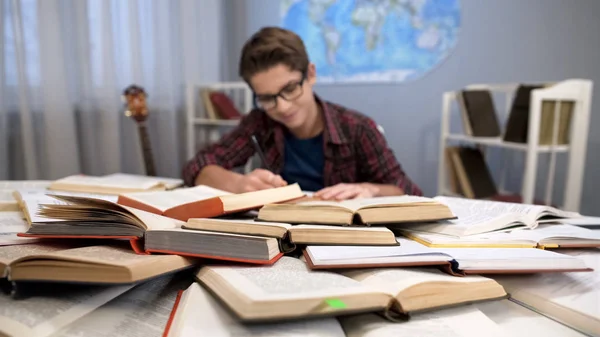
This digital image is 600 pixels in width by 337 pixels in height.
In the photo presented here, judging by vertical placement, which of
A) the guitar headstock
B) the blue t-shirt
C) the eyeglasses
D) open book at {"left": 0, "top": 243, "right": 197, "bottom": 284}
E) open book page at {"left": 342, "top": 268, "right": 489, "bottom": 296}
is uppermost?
the eyeglasses

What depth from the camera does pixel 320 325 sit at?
370mm

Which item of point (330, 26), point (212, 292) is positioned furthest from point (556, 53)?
point (212, 292)

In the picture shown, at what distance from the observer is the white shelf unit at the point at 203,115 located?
234cm

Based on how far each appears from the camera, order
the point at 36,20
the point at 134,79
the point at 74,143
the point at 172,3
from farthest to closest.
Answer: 1. the point at 172,3
2. the point at 134,79
3. the point at 74,143
4. the point at 36,20

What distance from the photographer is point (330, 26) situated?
2490 millimetres

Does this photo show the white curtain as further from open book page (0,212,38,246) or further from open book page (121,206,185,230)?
open book page (121,206,185,230)

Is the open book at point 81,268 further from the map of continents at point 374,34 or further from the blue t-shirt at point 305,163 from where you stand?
the map of continents at point 374,34

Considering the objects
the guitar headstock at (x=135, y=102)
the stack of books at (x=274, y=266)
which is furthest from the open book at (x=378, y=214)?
the guitar headstock at (x=135, y=102)

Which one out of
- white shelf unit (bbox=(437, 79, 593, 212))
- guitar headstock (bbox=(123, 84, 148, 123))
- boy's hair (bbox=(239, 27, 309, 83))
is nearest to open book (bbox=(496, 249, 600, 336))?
boy's hair (bbox=(239, 27, 309, 83))

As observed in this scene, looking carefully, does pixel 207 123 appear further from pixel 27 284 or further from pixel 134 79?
pixel 27 284

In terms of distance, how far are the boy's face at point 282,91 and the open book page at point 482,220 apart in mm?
628

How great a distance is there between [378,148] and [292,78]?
1.14ft

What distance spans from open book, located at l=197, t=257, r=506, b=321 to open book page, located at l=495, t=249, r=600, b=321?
49mm

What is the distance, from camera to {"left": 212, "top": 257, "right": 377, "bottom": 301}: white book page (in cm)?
36
